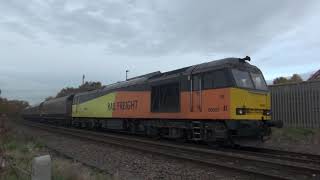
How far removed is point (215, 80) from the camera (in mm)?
15922

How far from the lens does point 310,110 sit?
74.6 feet

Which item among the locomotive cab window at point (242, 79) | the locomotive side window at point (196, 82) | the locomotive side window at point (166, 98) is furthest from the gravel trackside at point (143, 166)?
the locomotive cab window at point (242, 79)

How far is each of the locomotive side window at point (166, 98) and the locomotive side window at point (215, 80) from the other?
2170 mm

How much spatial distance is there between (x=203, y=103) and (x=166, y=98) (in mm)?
3295

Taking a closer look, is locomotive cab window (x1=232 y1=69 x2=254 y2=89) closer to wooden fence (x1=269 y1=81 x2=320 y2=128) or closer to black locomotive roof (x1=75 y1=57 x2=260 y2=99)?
black locomotive roof (x1=75 y1=57 x2=260 y2=99)

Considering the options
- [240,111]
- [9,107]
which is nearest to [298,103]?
[240,111]

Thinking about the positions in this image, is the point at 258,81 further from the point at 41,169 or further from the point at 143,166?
the point at 41,169

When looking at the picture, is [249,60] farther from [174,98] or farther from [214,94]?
[174,98]

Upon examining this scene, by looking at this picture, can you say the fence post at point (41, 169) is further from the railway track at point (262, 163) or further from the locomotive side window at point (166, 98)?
the locomotive side window at point (166, 98)

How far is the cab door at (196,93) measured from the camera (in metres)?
16.6

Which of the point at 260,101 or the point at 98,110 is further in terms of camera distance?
the point at 98,110

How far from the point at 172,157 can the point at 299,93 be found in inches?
500

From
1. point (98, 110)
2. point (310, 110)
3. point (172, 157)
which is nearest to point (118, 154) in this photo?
point (172, 157)

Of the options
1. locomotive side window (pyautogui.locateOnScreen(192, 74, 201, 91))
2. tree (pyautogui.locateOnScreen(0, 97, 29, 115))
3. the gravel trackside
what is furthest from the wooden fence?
tree (pyautogui.locateOnScreen(0, 97, 29, 115))
